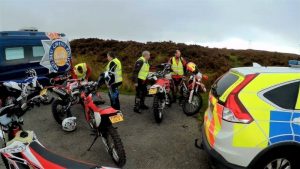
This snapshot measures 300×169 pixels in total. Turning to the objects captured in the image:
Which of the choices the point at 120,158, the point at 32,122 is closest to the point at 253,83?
the point at 120,158

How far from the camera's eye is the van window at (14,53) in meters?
9.04

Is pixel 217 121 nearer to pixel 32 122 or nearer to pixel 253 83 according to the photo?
pixel 253 83

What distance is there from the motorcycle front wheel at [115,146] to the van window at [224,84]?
1.81 m

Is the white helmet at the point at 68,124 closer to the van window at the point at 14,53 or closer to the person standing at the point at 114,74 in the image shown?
the person standing at the point at 114,74

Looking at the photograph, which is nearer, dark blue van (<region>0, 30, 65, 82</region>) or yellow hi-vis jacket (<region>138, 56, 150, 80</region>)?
dark blue van (<region>0, 30, 65, 82</region>)

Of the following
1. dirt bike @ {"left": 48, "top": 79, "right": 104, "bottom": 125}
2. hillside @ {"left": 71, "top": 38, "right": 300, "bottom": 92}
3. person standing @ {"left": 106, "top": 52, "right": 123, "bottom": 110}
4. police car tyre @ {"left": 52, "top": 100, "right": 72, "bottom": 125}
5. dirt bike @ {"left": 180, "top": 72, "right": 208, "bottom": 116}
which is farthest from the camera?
hillside @ {"left": 71, "top": 38, "right": 300, "bottom": 92}

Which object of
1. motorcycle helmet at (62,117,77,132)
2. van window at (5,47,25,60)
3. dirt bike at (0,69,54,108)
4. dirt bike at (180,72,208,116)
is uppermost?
van window at (5,47,25,60)

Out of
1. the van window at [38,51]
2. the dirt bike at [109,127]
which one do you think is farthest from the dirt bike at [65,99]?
the van window at [38,51]

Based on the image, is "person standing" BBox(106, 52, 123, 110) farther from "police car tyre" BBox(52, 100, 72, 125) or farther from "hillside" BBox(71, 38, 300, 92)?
"hillside" BBox(71, 38, 300, 92)

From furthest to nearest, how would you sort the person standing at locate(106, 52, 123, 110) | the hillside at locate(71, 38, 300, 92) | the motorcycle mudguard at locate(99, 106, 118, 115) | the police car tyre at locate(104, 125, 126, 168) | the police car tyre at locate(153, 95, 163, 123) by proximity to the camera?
1. the hillside at locate(71, 38, 300, 92)
2. the person standing at locate(106, 52, 123, 110)
3. the police car tyre at locate(153, 95, 163, 123)
4. the motorcycle mudguard at locate(99, 106, 118, 115)
5. the police car tyre at locate(104, 125, 126, 168)

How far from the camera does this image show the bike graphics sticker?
1012 cm

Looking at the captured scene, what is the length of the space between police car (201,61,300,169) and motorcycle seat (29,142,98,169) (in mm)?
1914

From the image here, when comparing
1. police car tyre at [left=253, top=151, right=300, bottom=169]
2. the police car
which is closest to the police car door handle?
the police car

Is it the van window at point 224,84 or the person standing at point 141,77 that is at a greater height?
the van window at point 224,84
